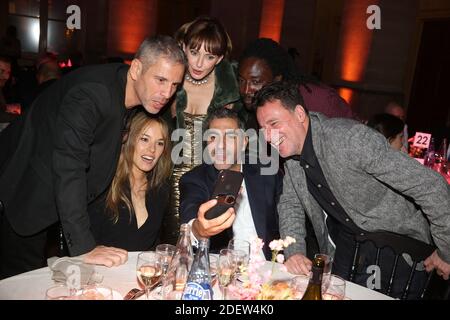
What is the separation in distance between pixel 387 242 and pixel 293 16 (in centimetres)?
903

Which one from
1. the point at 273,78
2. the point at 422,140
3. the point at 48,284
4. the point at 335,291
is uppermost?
the point at 273,78

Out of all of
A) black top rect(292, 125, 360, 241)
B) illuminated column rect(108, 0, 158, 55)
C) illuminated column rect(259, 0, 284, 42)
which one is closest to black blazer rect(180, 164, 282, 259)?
black top rect(292, 125, 360, 241)

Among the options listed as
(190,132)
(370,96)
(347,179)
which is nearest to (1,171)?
Result: (190,132)

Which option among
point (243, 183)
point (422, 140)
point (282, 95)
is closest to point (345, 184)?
point (282, 95)

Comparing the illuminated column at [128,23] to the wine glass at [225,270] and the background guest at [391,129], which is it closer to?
the background guest at [391,129]

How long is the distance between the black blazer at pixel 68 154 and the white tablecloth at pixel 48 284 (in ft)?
0.72

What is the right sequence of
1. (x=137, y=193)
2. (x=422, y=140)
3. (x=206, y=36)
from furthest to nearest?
(x=422, y=140)
(x=206, y=36)
(x=137, y=193)

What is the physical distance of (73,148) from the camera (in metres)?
1.97

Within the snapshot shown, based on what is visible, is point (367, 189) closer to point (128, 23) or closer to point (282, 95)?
point (282, 95)

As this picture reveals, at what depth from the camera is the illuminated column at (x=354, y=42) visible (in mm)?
7262

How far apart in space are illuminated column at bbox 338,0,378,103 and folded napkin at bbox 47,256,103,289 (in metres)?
6.65

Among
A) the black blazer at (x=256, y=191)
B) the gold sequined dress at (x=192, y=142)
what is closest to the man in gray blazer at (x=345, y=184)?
the black blazer at (x=256, y=191)

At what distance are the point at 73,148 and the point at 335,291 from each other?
129 cm

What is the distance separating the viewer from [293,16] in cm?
1024
